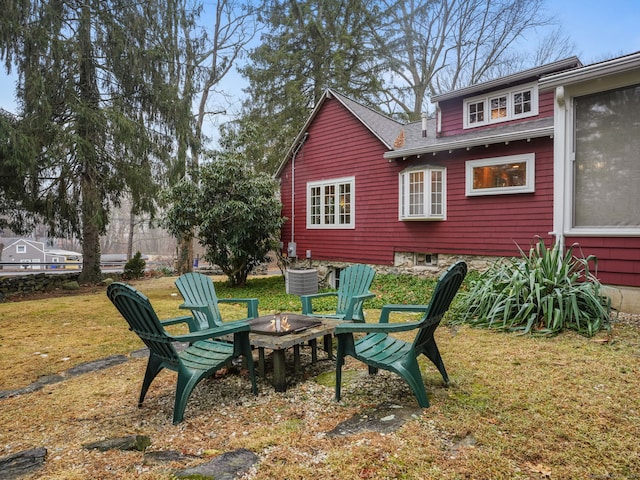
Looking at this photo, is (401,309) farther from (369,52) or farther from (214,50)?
(214,50)

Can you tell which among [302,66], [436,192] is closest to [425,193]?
[436,192]

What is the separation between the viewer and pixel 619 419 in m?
2.18

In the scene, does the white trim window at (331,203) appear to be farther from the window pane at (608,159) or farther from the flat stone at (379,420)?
the flat stone at (379,420)

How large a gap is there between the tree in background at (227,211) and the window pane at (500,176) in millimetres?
5146

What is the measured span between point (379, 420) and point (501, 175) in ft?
22.7

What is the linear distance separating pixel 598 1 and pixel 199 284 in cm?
1800

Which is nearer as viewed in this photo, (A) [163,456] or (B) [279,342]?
(A) [163,456]

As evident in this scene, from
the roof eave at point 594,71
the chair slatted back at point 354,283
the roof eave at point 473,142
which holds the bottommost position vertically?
the chair slatted back at point 354,283

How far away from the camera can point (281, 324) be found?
3.18 m

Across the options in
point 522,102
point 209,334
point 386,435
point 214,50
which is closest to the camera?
point 386,435

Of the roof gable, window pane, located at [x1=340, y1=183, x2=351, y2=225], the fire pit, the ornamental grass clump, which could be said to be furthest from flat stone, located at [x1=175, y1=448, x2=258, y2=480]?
window pane, located at [x1=340, y1=183, x2=351, y2=225]

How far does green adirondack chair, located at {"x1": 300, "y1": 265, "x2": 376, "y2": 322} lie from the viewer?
140 inches

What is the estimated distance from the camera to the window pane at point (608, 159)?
4840 millimetres

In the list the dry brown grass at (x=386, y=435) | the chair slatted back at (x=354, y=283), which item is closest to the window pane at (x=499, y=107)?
the dry brown grass at (x=386, y=435)
